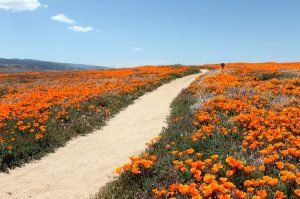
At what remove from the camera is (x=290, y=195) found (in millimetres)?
8422

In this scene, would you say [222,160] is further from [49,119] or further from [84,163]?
[49,119]

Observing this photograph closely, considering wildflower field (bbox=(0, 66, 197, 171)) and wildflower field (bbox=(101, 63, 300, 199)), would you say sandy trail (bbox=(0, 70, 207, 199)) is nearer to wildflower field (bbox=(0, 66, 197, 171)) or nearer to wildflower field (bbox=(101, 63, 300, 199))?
wildflower field (bbox=(0, 66, 197, 171))

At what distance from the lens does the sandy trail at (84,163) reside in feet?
37.3

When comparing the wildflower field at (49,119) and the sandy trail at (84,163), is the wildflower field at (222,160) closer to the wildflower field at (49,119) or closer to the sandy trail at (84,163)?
the sandy trail at (84,163)

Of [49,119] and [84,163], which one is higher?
[49,119]

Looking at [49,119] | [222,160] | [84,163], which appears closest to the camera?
[222,160]

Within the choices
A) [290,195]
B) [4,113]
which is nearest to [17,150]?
[4,113]

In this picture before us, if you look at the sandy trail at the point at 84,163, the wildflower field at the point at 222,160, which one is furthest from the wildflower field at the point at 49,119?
the wildflower field at the point at 222,160

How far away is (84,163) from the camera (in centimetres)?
1385

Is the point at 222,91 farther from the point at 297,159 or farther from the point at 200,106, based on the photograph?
the point at 297,159

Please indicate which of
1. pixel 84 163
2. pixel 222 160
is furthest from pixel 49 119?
pixel 222 160

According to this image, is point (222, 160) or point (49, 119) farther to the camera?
point (49, 119)

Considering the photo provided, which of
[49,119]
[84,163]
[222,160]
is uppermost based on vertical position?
[222,160]

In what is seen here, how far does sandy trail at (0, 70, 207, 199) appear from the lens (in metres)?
11.4
